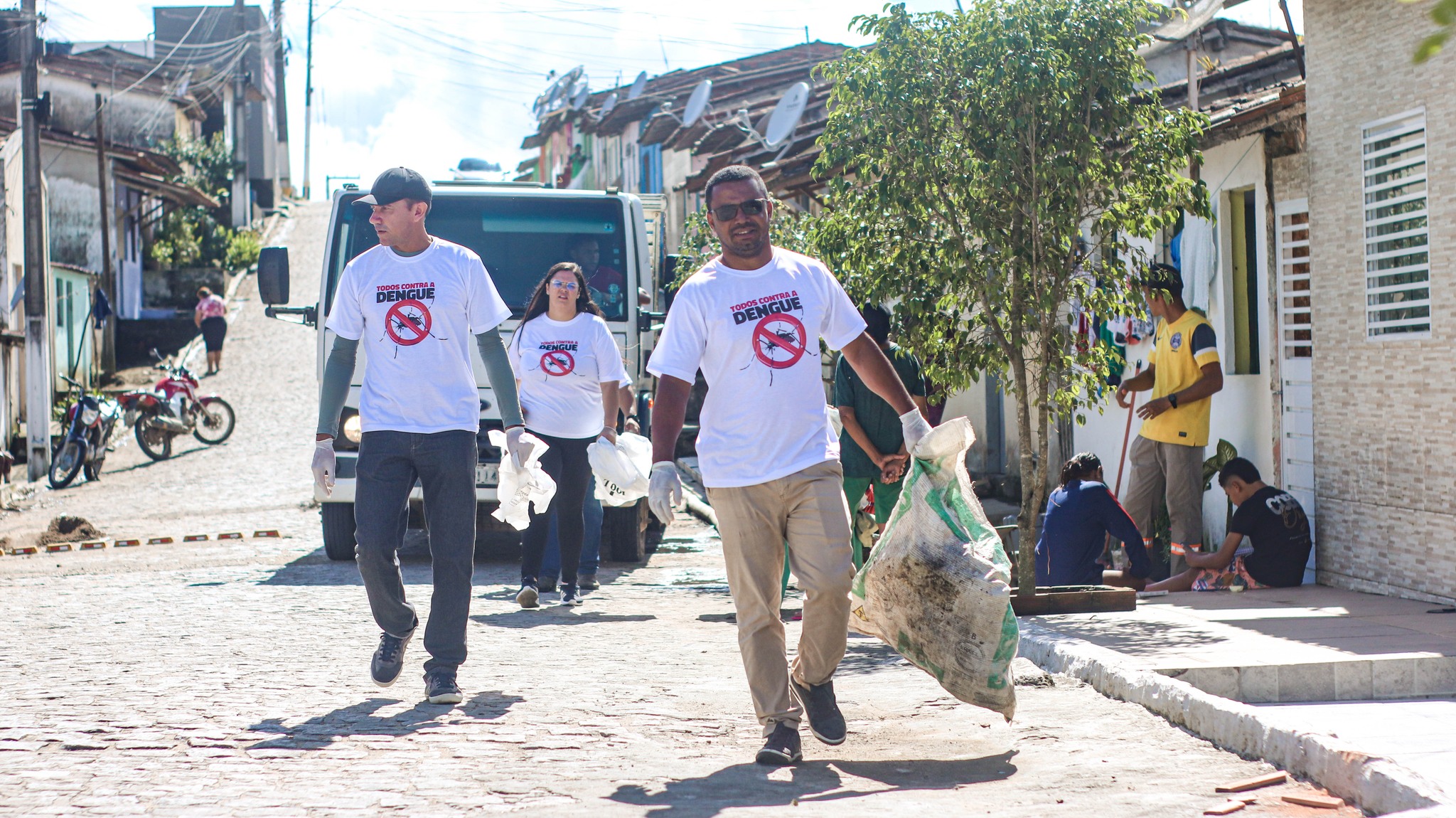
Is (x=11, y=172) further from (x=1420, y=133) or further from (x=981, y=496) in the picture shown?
(x=1420, y=133)

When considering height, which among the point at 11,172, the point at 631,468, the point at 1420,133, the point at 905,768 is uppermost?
the point at 11,172

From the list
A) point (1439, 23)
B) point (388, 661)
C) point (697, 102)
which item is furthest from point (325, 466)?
point (697, 102)

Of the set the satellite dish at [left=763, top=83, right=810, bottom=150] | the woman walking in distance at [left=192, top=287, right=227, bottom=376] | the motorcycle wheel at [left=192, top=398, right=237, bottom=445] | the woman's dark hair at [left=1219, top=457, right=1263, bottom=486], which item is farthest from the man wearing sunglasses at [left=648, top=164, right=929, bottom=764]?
the woman walking in distance at [left=192, top=287, right=227, bottom=376]

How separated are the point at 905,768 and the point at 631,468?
3828 mm

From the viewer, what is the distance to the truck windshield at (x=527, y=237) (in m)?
10.7

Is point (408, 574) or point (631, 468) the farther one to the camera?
point (408, 574)

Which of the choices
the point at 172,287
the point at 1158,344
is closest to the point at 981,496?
the point at 1158,344

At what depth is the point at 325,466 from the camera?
572 cm

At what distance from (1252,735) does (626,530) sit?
659 cm

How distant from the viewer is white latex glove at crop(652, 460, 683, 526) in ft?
15.7

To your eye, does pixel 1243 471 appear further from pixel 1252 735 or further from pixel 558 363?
pixel 1252 735

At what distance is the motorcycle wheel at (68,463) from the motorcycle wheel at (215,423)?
3.45 meters

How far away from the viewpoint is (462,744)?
4844 mm

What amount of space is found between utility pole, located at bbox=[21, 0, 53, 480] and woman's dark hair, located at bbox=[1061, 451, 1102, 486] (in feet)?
47.7
